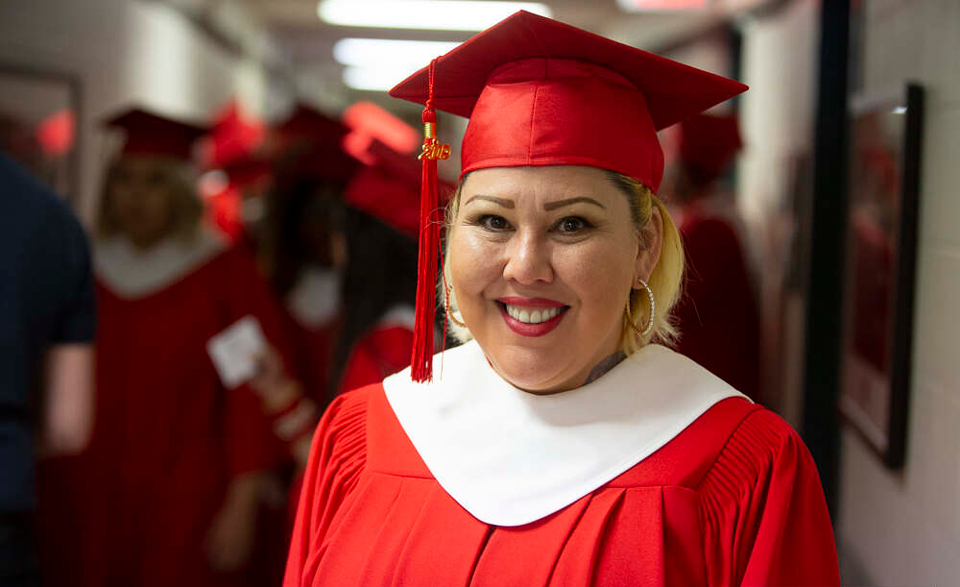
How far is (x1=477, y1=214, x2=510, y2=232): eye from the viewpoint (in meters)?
1.16

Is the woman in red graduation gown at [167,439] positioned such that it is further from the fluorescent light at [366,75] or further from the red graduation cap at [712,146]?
the fluorescent light at [366,75]

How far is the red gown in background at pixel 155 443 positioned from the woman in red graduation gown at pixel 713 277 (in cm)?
152

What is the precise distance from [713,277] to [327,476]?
0.94 m

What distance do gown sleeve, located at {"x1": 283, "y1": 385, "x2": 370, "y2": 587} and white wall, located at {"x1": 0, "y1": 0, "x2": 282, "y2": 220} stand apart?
11.1 ft

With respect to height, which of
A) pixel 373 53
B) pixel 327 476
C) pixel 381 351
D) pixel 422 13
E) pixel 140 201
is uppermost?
pixel 373 53

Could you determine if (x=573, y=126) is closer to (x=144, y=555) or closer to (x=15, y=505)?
(x=15, y=505)

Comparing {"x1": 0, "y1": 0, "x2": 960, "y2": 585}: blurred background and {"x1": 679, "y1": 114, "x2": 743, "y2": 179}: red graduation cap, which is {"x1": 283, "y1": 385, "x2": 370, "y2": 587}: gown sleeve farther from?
{"x1": 679, "y1": 114, "x2": 743, "y2": 179}: red graduation cap

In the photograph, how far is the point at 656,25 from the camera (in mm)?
4895

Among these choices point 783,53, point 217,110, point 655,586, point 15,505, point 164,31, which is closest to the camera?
point 655,586

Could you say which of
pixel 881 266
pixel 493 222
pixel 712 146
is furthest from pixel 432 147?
pixel 712 146

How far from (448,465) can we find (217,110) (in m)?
7.33

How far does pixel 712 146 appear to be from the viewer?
3576mm

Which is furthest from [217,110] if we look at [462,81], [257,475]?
[462,81]

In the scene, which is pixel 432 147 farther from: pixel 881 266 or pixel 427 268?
pixel 881 266
